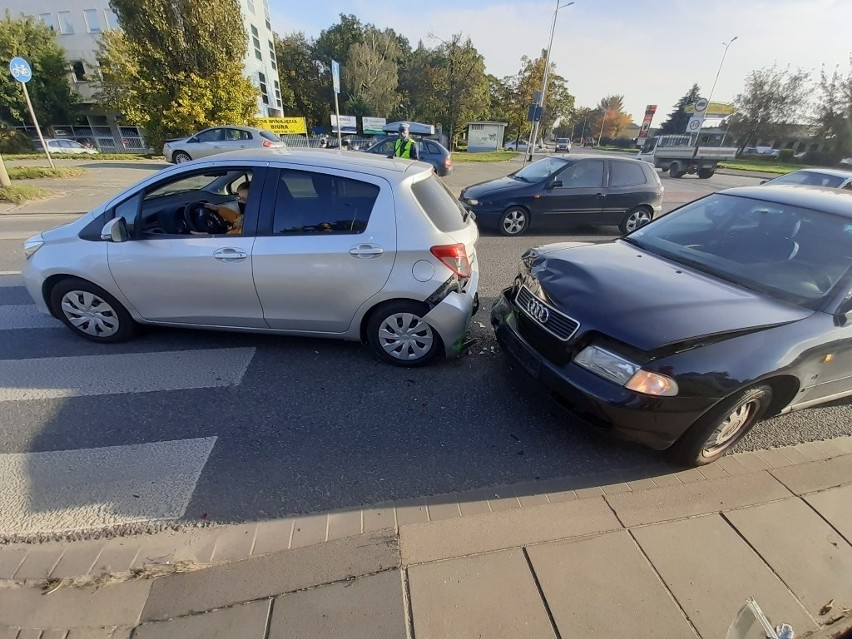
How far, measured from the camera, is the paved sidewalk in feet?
5.46

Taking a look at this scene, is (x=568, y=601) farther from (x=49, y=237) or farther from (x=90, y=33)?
(x=90, y=33)

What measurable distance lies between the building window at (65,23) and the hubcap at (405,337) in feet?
146

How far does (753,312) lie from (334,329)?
2.95m

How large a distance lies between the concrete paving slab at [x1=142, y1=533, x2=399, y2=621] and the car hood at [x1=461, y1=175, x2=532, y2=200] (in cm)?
713

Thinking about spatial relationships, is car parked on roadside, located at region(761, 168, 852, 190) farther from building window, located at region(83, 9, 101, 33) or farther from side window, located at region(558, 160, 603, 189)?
building window, located at region(83, 9, 101, 33)

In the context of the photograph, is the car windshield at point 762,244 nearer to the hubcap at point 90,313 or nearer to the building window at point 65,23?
the hubcap at point 90,313

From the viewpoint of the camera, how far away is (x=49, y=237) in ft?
11.6

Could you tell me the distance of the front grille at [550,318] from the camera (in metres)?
2.54

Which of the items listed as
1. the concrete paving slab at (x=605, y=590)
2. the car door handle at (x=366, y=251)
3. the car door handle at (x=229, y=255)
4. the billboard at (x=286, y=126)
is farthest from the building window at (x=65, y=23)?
the concrete paving slab at (x=605, y=590)

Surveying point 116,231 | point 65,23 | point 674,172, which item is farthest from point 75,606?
point 65,23

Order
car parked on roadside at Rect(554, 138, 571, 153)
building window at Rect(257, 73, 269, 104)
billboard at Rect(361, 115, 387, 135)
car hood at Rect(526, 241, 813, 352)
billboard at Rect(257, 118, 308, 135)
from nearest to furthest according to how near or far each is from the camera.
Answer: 1. car hood at Rect(526, 241, 813, 352)
2. billboard at Rect(257, 118, 308, 135)
3. building window at Rect(257, 73, 269, 104)
4. billboard at Rect(361, 115, 387, 135)
5. car parked on roadside at Rect(554, 138, 571, 153)

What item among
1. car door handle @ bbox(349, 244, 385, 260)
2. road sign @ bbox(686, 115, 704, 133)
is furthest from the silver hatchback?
road sign @ bbox(686, 115, 704, 133)

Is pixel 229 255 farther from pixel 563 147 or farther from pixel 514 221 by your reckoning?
pixel 563 147

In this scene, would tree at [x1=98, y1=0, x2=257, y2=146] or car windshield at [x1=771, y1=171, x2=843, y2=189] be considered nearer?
car windshield at [x1=771, y1=171, x2=843, y2=189]
